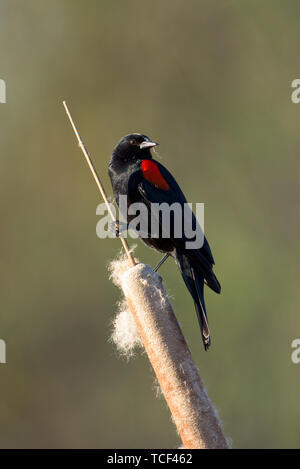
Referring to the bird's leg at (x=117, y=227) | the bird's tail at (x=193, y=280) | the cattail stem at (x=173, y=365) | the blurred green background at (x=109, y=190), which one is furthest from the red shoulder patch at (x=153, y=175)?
the blurred green background at (x=109, y=190)

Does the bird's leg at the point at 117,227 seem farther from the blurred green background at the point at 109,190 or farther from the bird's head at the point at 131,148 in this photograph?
the blurred green background at the point at 109,190

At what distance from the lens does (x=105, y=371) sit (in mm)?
6301

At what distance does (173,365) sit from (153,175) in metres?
1.33

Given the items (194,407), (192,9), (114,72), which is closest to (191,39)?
(192,9)

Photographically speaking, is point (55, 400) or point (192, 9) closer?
point (55, 400)

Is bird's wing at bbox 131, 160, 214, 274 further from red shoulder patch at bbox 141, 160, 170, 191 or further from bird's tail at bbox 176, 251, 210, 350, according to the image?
bird's tail at bbox 176, 251, 210, 350

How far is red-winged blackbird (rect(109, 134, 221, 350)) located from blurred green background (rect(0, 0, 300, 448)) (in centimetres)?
265

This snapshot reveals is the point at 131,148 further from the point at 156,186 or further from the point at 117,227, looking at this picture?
the point at 117,227

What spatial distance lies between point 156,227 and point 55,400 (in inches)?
140

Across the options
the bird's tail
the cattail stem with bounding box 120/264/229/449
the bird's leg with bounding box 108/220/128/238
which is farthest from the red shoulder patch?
the cattail stem with bounding box 120/264/229/449

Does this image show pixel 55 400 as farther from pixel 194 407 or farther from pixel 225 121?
pixel 194 407

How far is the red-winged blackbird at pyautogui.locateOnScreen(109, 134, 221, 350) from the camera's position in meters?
2.98

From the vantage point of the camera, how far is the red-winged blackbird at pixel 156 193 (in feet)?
9.77

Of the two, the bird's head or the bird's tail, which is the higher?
the bird's head
